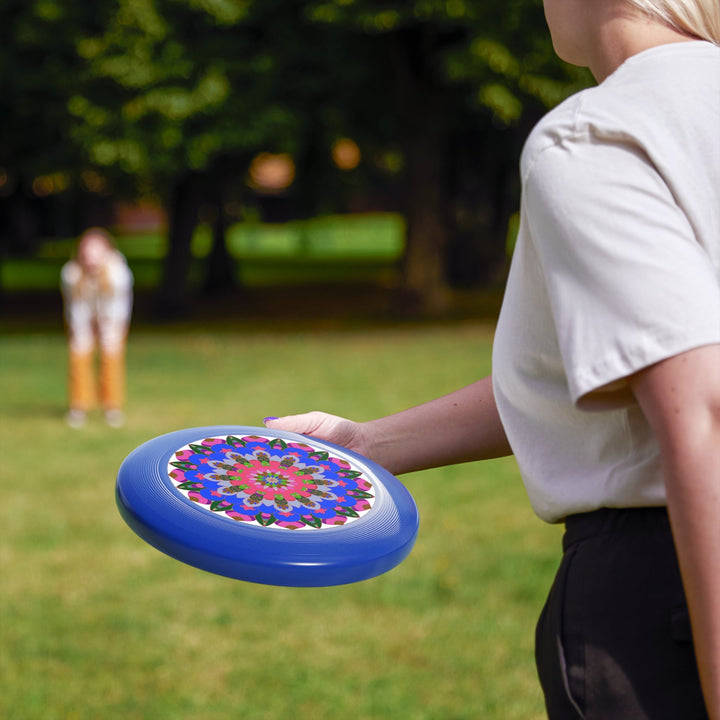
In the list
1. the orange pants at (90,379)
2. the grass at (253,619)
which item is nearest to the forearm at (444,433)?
the grass at (253,619)

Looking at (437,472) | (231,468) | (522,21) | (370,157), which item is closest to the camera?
(231,468)

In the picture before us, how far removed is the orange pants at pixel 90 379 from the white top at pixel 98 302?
15 centimetres

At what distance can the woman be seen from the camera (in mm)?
9727

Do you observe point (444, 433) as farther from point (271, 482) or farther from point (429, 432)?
point (271, 482)

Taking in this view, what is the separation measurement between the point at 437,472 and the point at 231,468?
6.52 metres

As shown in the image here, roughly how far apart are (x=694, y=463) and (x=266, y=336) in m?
17.7

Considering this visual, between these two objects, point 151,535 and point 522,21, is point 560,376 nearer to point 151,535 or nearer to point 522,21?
point 151,535

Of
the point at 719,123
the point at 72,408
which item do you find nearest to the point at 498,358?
the point at 719,123

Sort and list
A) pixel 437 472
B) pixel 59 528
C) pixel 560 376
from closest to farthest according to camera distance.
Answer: pixel 560 376 < pixel 59 528 < pixel 437 472

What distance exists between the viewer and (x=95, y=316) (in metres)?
10.1

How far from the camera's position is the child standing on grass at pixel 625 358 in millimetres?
1085

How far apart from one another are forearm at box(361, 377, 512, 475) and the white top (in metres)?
8.28

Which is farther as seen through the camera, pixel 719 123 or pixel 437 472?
pixel 437 472

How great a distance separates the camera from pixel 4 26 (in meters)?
18.9
